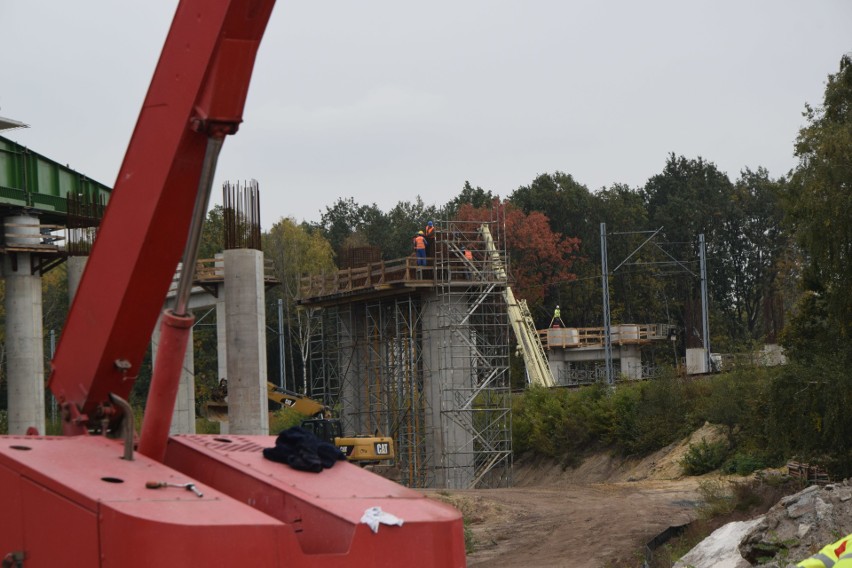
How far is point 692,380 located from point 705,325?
203 inches

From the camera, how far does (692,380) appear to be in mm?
46969

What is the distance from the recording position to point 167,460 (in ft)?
24.4

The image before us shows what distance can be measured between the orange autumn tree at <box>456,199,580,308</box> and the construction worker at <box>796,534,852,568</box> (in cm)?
6928

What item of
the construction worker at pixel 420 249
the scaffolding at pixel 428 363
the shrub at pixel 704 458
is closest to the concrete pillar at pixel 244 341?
the scaffolding at pixel 428 363

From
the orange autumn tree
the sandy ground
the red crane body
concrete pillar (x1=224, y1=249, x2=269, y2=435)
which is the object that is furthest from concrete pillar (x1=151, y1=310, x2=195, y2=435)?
the orange autumn tree

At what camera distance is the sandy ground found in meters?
24.5

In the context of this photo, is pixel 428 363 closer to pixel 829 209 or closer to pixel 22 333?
pixel 22 333

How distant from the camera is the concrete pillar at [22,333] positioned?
28.5 meters

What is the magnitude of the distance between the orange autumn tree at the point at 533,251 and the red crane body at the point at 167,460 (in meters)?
66.7

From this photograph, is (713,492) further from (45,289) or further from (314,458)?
(45,289)

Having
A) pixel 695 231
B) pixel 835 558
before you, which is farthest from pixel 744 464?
pixel 695 231

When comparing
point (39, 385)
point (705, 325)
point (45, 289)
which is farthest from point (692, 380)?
point (45, 289)

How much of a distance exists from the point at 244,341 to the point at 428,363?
18351mm

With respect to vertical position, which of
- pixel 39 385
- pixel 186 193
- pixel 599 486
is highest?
pixel 186 193
